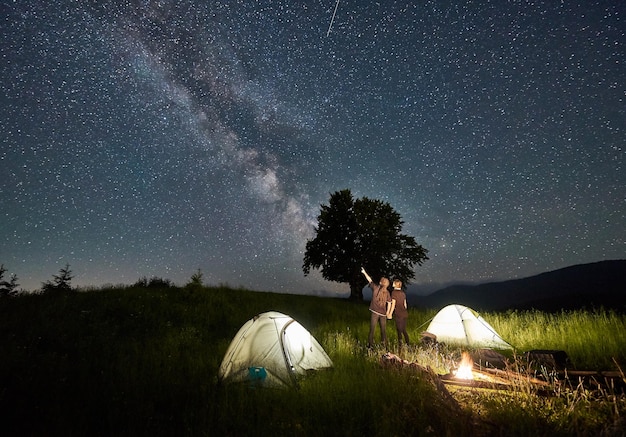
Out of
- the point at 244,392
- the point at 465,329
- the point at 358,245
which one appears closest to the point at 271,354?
the point at 244,392

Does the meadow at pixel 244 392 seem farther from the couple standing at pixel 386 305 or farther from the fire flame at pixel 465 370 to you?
the couple standing at pixel 386 305

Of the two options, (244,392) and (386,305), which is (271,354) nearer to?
(244,392)

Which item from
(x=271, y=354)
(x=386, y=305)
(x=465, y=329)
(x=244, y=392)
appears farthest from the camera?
(x=465, y=329)

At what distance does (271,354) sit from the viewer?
7.73m

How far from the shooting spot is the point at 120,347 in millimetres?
10188

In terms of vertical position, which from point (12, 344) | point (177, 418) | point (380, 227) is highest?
point (380, 227)

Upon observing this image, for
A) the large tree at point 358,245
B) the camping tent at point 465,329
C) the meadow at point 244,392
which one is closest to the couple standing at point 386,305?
the meadow at point 244,392

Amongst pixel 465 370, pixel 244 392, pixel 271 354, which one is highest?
pixel 271 354

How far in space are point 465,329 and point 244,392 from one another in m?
Answer: 9.23

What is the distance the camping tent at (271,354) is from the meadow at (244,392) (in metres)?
0.42

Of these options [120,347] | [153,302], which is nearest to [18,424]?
[120,347]

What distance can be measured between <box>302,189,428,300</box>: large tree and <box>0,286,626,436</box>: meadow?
20784mm

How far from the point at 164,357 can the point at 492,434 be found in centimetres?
835

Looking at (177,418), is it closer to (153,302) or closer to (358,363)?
(358,363)
